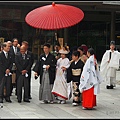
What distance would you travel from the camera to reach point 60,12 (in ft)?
24.4

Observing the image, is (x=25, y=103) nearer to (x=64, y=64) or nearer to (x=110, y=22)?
(x=64, y=64)

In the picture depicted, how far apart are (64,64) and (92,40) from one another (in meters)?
18.3

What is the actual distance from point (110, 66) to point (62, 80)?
3.34 meters

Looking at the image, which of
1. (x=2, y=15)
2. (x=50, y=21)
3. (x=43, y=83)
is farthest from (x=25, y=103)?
(x=2, y=15)

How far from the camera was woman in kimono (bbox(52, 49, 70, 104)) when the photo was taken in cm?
809

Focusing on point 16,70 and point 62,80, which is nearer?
point 62,80

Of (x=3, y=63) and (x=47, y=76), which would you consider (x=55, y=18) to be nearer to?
(x=47, y=76)

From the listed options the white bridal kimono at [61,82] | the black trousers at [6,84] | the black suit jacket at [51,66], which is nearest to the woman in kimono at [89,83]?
the white bridal kimono at [61,82]

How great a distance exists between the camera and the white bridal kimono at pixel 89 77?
7.32m

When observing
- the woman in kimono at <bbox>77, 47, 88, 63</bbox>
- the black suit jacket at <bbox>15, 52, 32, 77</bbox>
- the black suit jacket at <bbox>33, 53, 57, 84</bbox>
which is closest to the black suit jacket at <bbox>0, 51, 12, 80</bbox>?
the black suit jacket at <bbox>15, 52, 32, 77</bbox>

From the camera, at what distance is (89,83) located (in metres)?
7.39

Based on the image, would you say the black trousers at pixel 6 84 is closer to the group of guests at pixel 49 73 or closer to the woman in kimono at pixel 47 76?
the group of guests at pixel 49 73

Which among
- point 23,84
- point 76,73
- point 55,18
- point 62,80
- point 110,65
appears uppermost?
point 55,18

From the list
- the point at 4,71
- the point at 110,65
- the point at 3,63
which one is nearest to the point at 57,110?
the point at 4,71
